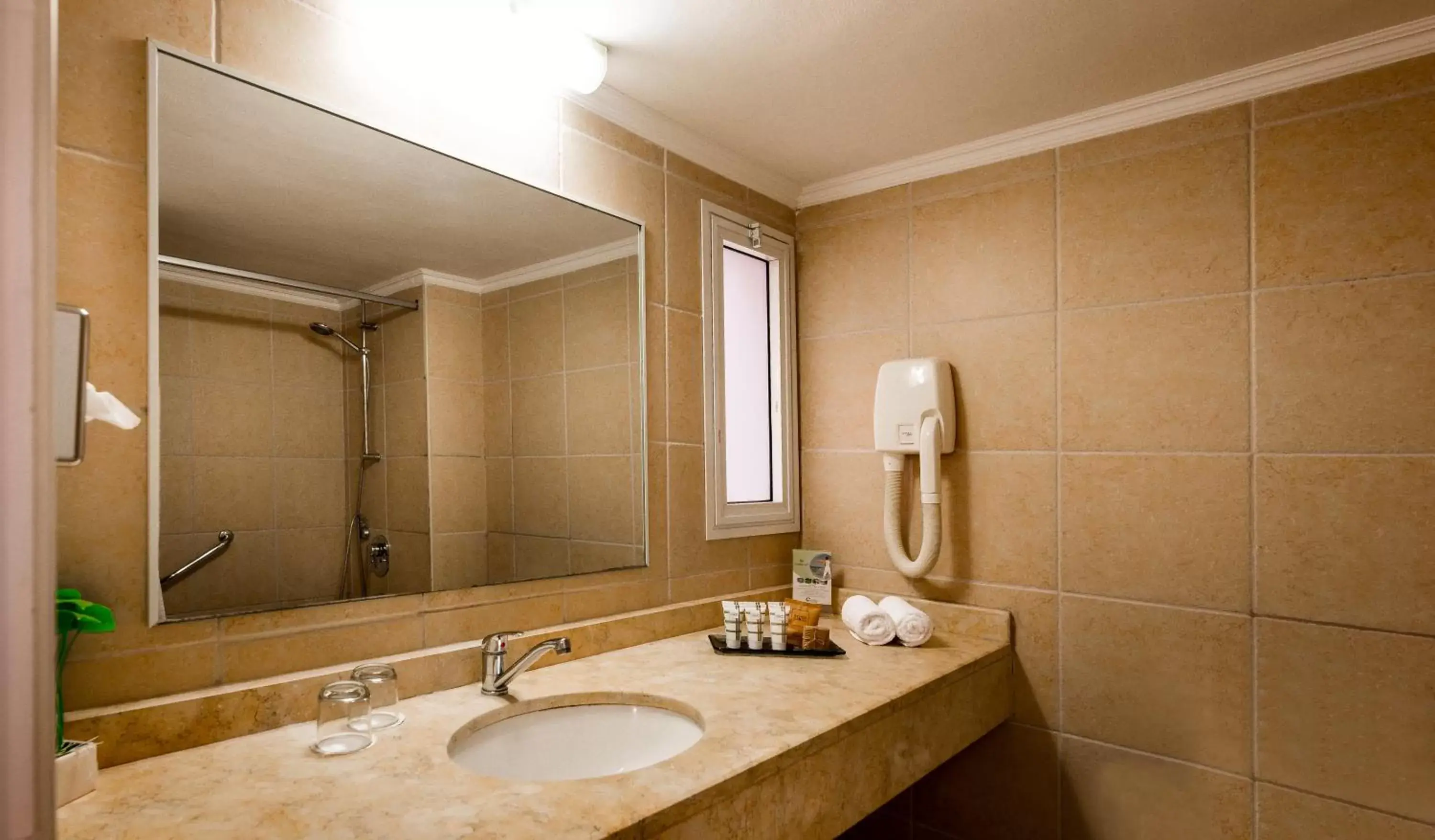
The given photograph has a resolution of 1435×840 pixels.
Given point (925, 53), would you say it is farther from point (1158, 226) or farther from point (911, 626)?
point (911, 626)

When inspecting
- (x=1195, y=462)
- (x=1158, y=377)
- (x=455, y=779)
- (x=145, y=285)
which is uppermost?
(x=145, y=285)

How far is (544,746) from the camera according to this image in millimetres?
1355

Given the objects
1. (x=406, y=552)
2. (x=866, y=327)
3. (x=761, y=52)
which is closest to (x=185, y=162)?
(x=406, y=552)

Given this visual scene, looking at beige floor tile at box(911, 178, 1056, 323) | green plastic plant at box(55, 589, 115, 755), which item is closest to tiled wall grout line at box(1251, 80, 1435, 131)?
beige floor tile at box(911, 178, 1056, 323)

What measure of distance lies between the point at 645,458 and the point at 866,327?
2.51 ft

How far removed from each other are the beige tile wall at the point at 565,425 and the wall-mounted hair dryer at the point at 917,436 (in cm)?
67

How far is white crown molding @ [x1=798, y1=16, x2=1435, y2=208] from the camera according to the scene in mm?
1461

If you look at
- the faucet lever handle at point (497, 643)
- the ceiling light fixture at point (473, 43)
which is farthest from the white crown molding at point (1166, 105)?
the faucet lever handle at point (497, 643)

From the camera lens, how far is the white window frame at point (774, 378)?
200 centimetres

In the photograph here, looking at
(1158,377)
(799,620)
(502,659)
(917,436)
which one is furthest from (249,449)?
(1158,377)

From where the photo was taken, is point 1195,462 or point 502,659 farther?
point 1195,462

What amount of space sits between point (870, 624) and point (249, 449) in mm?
1342

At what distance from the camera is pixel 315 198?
129cm

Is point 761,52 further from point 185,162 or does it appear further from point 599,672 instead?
point 599,672
